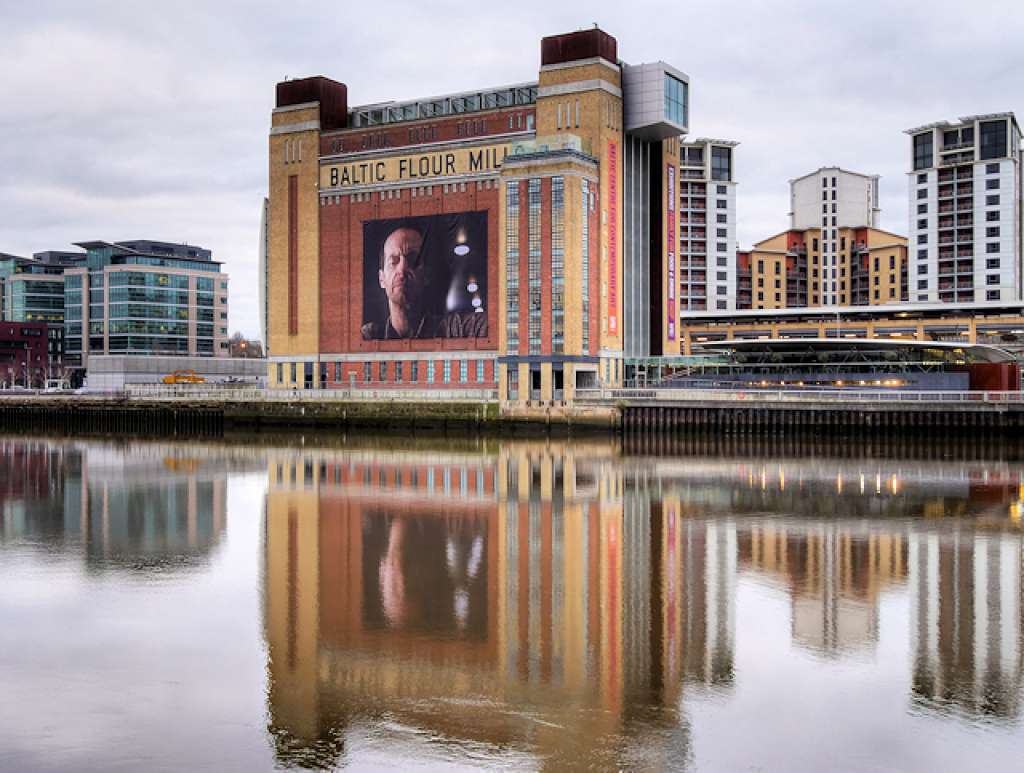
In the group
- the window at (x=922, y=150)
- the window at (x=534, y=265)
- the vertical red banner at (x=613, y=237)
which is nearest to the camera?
the window at (x=534, y=265)

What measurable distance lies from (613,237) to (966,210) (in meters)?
69.7

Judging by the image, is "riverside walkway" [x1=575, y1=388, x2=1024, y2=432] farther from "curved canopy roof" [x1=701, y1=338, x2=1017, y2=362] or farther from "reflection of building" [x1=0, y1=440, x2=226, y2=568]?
"reflection of building" [x1=0, y1=440, x2=226, y2=568]

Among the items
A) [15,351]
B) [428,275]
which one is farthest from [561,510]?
[15,351]

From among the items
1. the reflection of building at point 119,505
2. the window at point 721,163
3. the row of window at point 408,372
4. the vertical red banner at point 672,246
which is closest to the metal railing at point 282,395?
the row of window at point 408,372

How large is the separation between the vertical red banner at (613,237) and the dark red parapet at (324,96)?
88.5 feet

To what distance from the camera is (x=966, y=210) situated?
132750 mm

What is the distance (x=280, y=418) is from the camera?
85000 mm

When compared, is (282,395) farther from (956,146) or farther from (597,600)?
(956,146)

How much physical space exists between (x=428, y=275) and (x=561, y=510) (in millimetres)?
59591

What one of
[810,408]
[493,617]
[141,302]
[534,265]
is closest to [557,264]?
[534,265]

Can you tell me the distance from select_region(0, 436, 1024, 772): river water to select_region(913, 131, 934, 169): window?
112392 millimetres

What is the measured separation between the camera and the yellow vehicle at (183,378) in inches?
4572

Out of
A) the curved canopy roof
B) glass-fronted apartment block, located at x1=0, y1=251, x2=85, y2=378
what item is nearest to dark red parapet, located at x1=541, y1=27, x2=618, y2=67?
the curved canopy roof

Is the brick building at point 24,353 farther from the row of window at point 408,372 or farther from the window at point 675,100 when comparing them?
the window at point 675,100
